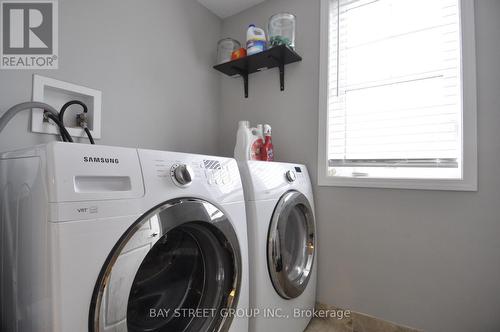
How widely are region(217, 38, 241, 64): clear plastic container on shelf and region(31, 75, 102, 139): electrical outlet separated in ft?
3.25

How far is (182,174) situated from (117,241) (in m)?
0.25

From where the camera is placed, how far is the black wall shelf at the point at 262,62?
1515mm

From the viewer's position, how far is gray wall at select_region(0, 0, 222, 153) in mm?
1091

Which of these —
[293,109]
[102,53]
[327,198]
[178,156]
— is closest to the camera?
[178,156]

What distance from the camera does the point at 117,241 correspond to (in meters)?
0.58

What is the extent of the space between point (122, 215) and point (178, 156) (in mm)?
245

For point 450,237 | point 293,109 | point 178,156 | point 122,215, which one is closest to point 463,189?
point 450,237

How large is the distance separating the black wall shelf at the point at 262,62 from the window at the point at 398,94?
237 mm

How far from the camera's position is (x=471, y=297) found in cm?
113

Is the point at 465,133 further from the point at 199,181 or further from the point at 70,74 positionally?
the point at 70,74

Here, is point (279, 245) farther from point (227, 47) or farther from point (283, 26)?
point (227, 47)

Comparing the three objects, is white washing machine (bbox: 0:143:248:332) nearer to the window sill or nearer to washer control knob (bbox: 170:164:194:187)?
washer control knob (bbox: 170:164:194:187)

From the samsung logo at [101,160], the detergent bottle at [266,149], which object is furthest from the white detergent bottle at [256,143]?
the samsung logo at [101,160]

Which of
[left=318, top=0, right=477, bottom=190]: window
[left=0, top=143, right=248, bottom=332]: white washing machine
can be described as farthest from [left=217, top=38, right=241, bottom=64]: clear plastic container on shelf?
[left=0, top=143, right=248, bottom=332]: white washing machine
